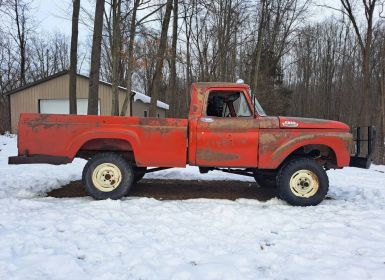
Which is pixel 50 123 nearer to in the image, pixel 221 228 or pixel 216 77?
pixel 221 228

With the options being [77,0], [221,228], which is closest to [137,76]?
[77,0]

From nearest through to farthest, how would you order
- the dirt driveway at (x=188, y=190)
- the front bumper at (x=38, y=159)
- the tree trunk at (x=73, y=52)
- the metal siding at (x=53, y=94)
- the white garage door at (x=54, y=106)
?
1. the front bumper at (x=38, y=159)
2. the dirt driveway at (x=188, y=190)
3. the tree trunk at (x=73, y=52)
4. the metal siding at (x=53, y=94)
5. the white garage door at (x=54, y=106)

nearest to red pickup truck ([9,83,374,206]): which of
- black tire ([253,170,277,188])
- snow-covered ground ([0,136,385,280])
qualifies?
snow-covered ground ([0,136,385,280])

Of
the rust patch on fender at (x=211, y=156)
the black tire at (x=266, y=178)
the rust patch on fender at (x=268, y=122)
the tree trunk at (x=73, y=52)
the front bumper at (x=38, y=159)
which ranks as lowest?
the black tire at (x=266, y=178)

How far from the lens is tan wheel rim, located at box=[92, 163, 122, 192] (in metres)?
7.20

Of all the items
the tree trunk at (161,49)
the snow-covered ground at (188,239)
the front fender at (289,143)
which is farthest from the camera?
the tree trunk at (161,49)

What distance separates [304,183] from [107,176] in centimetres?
359

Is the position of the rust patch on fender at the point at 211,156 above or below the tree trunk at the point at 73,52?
below

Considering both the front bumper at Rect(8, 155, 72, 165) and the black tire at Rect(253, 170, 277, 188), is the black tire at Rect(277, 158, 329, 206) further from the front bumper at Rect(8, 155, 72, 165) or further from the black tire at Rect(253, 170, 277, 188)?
the front bumper at Rect(8, 155, 72, 165)

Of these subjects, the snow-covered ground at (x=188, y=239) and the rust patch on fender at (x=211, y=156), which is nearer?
the snow-covered ground at (x=188, y=239)

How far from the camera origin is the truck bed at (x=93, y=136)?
707 centimetres

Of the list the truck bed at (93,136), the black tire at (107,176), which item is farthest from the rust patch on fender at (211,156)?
the black tire at (107,176)

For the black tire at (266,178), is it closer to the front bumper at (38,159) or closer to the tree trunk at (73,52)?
the front bumper at (38,159)

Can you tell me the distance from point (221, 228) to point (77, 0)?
1692 centimetres
